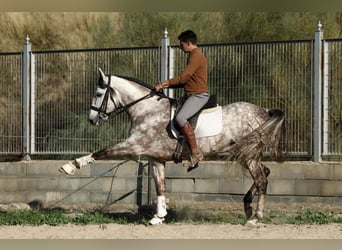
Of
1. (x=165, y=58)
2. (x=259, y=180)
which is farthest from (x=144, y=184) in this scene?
(x=259, y=180)

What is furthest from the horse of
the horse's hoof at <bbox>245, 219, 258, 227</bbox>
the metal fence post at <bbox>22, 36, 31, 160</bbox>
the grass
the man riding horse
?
the metal fence post at <bbox>22, 36, 31, 160</bbox>

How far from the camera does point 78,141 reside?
49.8ft

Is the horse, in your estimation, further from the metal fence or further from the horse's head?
the metal fence

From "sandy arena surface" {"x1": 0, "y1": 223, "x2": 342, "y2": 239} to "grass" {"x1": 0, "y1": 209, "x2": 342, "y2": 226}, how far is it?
0.35 meters

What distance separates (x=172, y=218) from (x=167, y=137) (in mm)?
1438

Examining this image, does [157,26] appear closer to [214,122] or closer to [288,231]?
[214,122]

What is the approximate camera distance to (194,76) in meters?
11.6

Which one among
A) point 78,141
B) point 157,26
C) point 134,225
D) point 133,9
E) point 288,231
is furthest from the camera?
point 157,26

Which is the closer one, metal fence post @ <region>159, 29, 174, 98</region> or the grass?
the grass

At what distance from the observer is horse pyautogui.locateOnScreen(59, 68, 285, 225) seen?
38.5 feet

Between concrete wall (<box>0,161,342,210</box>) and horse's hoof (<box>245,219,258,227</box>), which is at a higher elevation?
concrete wall (<box>0,161,342,210</box>)

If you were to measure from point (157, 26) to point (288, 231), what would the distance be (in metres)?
8.33

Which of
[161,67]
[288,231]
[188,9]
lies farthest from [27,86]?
[188,9]

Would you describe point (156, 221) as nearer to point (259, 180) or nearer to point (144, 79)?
point (259, 180)
